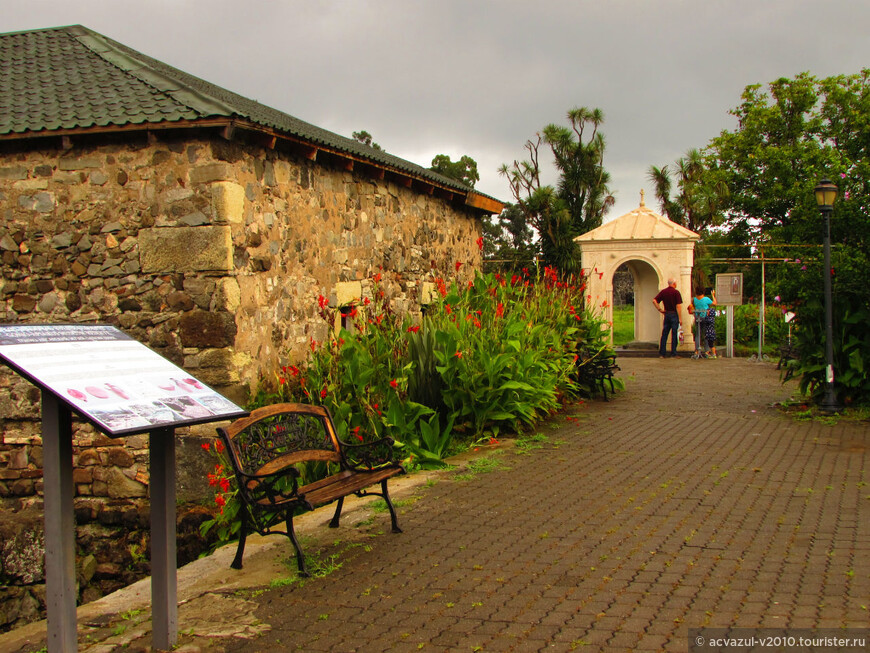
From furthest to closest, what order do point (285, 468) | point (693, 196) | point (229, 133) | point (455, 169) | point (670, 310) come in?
point (455, 169), point (693, 196), point (670, 310), point (229, 133), point (285, 468)

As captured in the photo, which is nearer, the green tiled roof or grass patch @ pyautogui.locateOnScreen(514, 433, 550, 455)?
the green tiled roof

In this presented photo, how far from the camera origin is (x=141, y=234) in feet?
25.3

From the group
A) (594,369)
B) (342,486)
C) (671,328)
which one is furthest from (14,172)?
(671,328)

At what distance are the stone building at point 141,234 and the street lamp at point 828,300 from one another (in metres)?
6.30

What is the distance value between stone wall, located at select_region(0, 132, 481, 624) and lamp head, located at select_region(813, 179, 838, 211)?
6747 millimetres

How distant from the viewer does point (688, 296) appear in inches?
821

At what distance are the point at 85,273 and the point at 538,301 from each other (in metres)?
5.98

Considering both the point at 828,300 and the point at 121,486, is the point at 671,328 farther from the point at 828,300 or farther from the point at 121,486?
the point at 121,486

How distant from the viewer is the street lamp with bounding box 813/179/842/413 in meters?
10.3

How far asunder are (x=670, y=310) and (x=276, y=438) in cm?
1579

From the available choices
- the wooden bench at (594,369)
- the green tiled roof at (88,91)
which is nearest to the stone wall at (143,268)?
the green tiled roof at (88,91)

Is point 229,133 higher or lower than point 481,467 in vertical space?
higher

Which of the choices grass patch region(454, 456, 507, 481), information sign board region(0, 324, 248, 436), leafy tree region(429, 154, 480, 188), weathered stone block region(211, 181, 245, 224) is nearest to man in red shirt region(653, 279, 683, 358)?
grass patch region(454, 456, 507, 481)

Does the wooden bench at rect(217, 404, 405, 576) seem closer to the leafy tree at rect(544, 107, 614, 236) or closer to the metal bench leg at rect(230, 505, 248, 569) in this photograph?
the metal bench leg at rect(230, 505, 248, 569)
